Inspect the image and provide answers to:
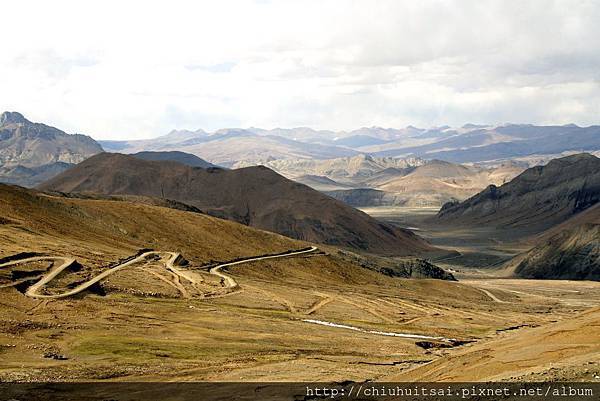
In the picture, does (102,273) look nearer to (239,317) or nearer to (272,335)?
(239,317)

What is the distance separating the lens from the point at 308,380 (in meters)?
43.9

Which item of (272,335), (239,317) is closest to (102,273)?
(239,317)

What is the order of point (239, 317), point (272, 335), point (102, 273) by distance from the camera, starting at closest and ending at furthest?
point (272, 335), point (239, 317), point (102, 273)

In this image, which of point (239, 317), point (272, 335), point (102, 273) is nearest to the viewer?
point (272, 335)

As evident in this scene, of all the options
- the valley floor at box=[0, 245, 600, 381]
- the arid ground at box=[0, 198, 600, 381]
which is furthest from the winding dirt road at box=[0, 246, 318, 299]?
the valley floor at box=[0, 245, 600, 381]

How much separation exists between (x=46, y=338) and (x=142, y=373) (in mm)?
12093

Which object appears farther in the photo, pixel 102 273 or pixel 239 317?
pixel 102 273

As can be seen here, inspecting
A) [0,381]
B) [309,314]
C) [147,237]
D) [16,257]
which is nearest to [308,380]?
[0,381]

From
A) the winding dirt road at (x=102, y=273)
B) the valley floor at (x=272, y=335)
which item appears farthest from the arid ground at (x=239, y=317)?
the winding dirt road at (x=102, y=273)

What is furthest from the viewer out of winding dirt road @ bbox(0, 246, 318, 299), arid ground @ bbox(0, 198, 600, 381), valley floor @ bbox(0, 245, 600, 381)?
winding dirt road @ bbox(0, 246, 318, 299)

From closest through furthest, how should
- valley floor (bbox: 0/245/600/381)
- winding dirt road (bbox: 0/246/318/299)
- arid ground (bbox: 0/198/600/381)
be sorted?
→ 1. valley floor (bbox: 0/245/600/381)
2. arid ground (bbox: 0/198/600/381)
3. winding dirt road (bbox: 0/246/318/299)

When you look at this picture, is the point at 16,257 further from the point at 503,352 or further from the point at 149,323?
the point at 503,352

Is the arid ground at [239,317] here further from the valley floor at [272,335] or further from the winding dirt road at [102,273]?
the winding dirt road at [102,273]

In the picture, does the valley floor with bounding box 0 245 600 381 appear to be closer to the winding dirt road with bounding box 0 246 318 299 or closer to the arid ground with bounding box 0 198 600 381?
the arid ground with bounding box 0 198 600 381
